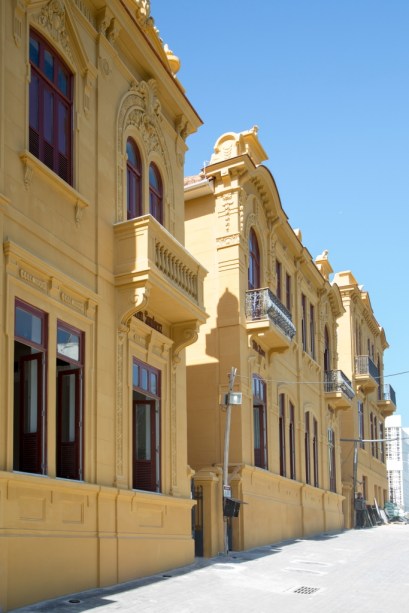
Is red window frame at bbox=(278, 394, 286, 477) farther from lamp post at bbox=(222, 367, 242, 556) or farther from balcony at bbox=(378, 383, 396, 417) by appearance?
balcony at bbox=(378, 383, 396, 417)

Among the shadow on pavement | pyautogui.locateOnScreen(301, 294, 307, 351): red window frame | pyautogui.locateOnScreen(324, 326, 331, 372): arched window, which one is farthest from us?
pyautogui.locateOnScreen(324, 326, 331, 372): arched window

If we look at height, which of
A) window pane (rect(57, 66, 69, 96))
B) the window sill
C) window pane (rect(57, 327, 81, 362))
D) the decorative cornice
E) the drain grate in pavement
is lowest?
the drain grate in pavement

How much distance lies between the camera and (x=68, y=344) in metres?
13.6

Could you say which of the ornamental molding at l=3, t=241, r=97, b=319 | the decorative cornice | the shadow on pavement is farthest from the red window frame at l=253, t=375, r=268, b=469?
the ornamental molding at l=3, t=241, r=97, b=319

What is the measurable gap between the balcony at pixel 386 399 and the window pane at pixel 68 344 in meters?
39.3

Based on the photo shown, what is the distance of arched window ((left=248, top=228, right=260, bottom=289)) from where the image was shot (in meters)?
24.8

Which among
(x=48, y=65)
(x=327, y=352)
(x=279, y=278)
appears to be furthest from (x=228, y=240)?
(x=327, y=352)

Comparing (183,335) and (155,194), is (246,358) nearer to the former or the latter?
(183,335)

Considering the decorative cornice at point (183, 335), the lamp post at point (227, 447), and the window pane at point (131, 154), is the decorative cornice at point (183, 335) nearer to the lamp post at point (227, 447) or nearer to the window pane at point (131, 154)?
the lamp post at point (227, 447)

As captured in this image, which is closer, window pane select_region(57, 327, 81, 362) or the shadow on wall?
window pane select_region(57, 327, 81, 362)

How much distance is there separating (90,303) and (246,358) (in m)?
9.41

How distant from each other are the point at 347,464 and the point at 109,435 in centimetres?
2879

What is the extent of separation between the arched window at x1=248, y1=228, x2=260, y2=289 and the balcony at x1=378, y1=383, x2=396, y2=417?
27.6m

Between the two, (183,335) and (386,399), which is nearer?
(183,335)
